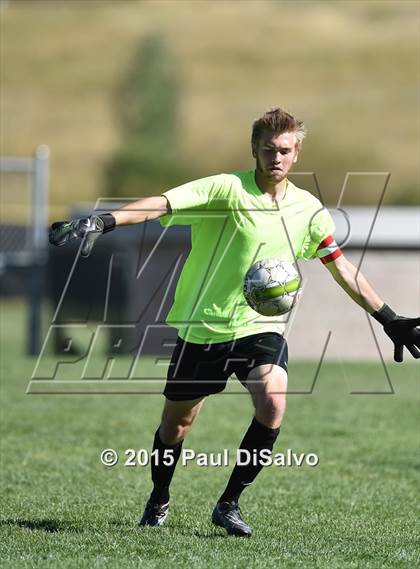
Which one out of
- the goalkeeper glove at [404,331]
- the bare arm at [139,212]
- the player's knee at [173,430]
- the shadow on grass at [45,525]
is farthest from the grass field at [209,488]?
the bare arm at [139,212]

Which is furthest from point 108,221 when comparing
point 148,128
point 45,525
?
point 148,128

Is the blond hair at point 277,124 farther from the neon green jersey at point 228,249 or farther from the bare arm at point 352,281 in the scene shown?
the bare arm at point 352,281

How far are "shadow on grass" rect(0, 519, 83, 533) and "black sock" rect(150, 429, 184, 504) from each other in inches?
18.9

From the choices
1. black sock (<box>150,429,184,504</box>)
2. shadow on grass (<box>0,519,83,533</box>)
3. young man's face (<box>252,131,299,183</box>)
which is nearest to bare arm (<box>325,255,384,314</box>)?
young man's face (<box>252,131,299,183</box>)

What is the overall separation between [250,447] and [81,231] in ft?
5.16

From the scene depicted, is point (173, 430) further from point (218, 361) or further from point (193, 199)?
point (193, 199)

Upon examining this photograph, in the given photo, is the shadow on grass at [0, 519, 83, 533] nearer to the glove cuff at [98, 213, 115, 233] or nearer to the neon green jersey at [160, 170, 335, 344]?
the neon green jersey at [160, 170, 335, 344]

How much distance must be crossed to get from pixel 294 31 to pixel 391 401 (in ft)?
374

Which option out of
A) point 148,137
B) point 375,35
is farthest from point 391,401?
point 375,35

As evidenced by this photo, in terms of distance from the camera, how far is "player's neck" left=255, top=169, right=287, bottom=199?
629cm

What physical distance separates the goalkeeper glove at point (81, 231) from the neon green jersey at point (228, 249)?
2.20 feet

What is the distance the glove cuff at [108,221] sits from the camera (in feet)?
18.4

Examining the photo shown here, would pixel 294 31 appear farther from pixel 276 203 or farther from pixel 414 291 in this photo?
pixel 276 203

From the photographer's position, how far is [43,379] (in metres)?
14.3
